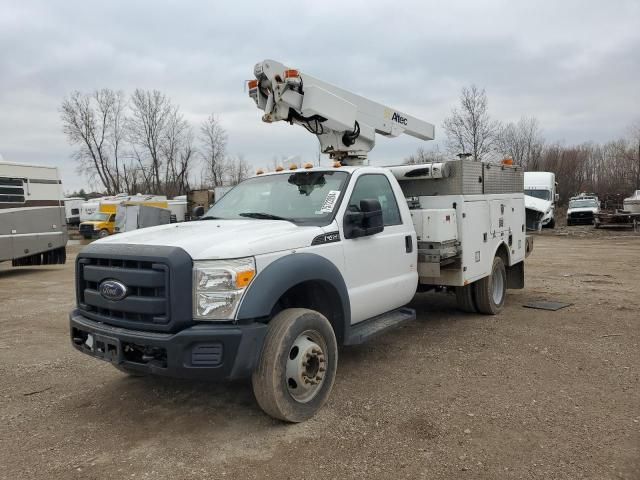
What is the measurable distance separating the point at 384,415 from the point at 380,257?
4.98 feet

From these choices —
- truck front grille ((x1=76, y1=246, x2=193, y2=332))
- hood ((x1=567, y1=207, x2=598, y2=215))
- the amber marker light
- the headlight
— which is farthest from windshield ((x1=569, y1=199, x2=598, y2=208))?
truck front grille ((x1=76, y1=246, x2=193, y2=332))

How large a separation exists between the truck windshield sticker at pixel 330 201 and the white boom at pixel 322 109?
4.42 feet

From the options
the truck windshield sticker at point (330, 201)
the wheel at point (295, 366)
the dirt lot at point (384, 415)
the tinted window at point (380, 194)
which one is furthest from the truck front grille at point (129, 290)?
the tinted window at point (380, 194)

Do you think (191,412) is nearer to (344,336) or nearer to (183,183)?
(344,336)

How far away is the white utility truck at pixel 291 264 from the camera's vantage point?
133 inches

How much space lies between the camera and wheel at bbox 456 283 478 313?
7.02 m

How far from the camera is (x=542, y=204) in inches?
955

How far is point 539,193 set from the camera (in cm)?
2581

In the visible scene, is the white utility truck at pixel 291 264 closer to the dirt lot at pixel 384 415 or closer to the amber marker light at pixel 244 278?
the amber marker light at pixel 244 278

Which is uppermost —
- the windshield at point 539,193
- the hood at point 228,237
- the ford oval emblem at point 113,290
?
the windshield at point 539,193

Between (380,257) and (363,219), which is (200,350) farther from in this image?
(380,257)

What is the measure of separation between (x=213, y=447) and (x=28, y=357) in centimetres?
349

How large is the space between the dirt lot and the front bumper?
57 centimetres

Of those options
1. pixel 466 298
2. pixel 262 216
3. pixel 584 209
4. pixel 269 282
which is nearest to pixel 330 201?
pixel 262 216
